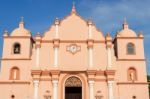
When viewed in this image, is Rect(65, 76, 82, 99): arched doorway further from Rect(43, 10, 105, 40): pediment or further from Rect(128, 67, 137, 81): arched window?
Rect(128, 67, 137, 81): arched window

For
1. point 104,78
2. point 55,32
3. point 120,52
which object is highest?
point 55,32

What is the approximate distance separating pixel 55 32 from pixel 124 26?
331 inches

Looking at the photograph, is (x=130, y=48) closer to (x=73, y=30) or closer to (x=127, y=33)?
(x=127, y=33)

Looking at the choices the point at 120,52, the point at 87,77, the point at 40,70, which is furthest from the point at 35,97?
the point at 120,52

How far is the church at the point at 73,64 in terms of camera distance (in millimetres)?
35031

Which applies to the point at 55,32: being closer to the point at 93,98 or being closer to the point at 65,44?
the point at 65,44

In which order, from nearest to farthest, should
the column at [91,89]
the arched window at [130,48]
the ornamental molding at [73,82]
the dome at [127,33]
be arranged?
the column at [91,89], the ornamental molding at [73,82], the arched window at [130,48], the dome at [127,33]

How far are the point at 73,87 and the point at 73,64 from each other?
2.59m

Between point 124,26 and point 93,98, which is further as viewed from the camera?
point 124,26

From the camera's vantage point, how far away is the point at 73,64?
35906 millimetres

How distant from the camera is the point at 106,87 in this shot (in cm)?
3516


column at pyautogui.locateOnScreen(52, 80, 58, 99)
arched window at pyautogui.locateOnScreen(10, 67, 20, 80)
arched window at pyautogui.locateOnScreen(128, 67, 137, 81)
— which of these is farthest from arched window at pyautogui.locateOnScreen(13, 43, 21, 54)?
arched window at pyautogui.locateOnScreen(128, 67, 137, 81)

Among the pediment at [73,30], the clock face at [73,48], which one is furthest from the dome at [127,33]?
the clock face at [73,48]

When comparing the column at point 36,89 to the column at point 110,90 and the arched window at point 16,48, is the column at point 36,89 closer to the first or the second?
the arched window at point 16,48
